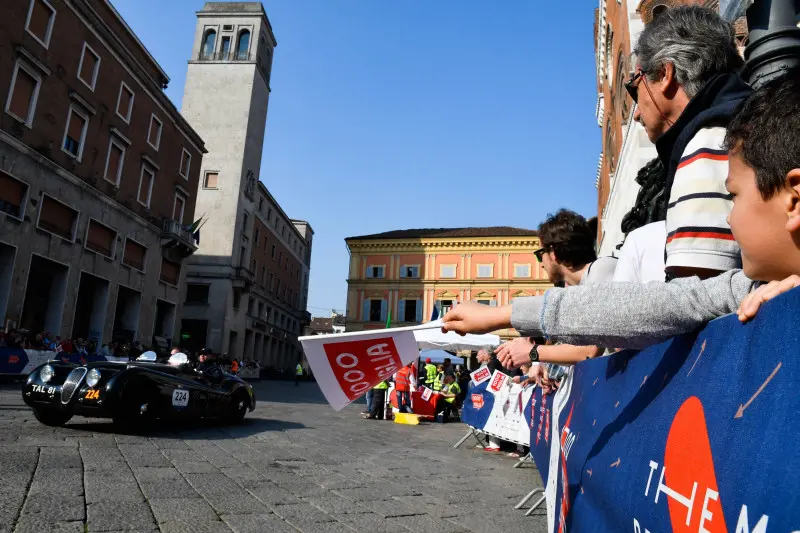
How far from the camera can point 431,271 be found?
50.8 m

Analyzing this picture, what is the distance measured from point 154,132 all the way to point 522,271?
32.4m

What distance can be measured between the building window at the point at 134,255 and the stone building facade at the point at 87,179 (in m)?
0.06

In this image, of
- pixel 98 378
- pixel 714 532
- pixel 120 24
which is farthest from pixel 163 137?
pixel 714 532

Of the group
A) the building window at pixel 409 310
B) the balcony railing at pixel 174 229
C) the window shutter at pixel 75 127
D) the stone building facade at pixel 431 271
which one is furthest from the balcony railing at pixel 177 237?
the building window at pixel 409 310

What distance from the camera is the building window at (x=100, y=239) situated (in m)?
22.8

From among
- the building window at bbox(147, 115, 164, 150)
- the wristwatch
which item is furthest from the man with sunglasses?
the building window at bbox(147, 115, 164, 150)

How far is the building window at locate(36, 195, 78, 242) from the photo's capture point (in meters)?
20.0

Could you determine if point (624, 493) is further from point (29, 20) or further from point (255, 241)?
point (255, 241)

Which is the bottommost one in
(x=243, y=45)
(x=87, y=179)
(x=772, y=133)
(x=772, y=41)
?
(x=772, y=133)

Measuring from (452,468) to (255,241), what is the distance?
133 feet

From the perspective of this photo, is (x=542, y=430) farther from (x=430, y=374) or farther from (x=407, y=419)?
(x=430, y=374)

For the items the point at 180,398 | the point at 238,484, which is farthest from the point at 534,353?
the point at 180,398

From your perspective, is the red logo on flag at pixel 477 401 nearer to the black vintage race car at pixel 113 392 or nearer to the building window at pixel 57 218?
the black vintage race car at pixel 113 392

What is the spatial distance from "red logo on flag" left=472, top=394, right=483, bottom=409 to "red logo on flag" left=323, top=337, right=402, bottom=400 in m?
6.94
